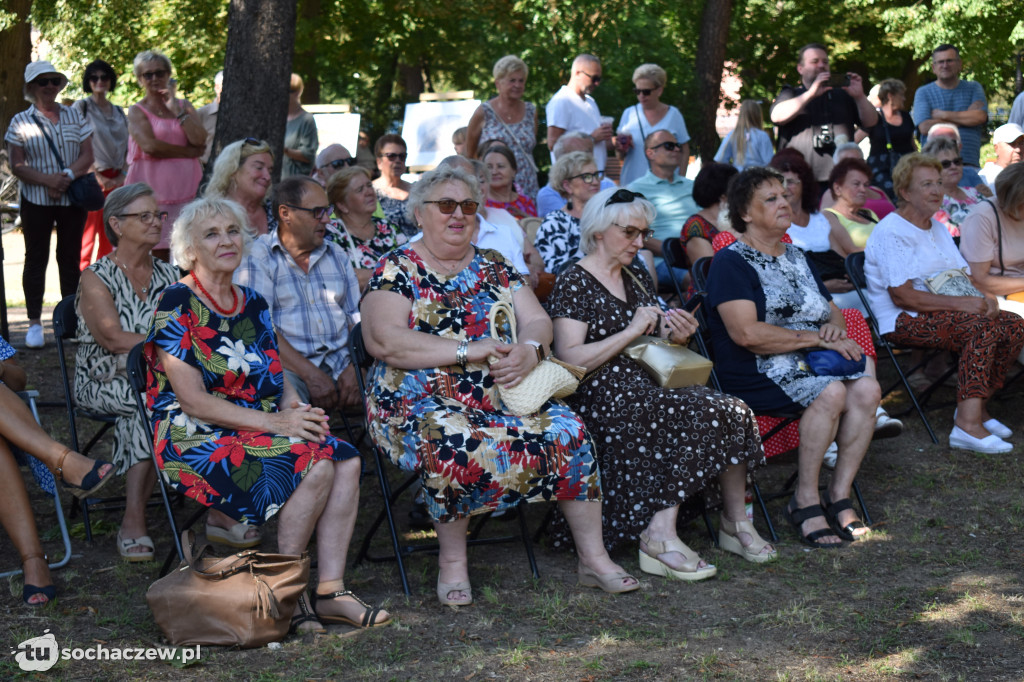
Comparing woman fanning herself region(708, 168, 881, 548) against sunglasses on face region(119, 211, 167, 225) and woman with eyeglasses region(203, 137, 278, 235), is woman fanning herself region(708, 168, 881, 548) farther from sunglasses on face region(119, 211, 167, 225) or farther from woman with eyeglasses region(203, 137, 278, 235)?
sunglasses on face region(119, 211, 167, 225)

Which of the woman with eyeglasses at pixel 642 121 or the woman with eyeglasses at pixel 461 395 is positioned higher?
the woman with eyeglasses at pixel 642 121

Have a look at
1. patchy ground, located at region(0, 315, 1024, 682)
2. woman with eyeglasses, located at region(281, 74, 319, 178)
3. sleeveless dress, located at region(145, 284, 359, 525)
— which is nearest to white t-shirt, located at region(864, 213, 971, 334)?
patchy ground, located at region(0, 315, 1024, 682)

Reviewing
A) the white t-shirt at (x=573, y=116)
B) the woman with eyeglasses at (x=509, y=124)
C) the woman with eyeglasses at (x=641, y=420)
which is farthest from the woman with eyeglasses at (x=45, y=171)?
the woman with eyeglasses at (x=641, y=420)

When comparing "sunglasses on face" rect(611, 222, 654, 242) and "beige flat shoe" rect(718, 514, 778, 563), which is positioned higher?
"sunglasses on face" rect(611, 222, 654, 242)

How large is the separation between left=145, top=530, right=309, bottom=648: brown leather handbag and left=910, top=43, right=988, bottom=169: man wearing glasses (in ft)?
27.5

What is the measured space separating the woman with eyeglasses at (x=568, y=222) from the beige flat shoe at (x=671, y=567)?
2308mm

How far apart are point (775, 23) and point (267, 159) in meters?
13.5

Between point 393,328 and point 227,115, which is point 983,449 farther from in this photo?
point 227,115

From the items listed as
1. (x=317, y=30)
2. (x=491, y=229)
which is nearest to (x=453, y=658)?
(x=491, y=229)

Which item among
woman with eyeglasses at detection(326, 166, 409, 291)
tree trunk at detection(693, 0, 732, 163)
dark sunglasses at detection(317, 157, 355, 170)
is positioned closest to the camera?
woman with eyeglasses at detection(326, 166, 409, 291)

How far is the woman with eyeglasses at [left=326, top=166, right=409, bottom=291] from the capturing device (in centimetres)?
606

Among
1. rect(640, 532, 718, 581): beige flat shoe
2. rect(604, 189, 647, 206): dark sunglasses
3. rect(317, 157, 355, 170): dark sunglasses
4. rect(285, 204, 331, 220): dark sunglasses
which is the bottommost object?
rect(640, 532, 718, 581): beige flat shoe

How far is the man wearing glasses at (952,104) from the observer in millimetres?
10219

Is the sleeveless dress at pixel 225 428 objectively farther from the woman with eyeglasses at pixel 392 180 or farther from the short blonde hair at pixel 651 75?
the short blonde hair at pixel 651 75
